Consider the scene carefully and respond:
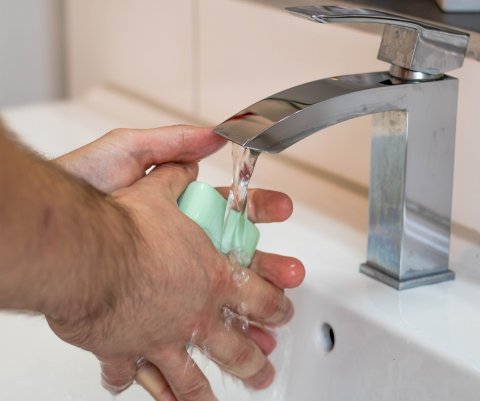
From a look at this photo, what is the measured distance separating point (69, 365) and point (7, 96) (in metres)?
0.56

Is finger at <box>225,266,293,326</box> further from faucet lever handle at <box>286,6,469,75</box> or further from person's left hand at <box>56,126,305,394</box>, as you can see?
faucet lever handle at <box>286,6,469,75</box>

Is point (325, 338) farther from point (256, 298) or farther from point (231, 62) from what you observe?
point (231, 62)

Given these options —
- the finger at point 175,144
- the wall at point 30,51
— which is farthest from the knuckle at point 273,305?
the wall at point 30,51

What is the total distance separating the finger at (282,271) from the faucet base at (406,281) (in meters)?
0.05

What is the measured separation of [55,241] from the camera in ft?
1.51

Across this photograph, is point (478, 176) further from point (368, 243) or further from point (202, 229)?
point (202, 229)

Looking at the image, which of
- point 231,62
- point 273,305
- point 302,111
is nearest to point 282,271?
point 273,305

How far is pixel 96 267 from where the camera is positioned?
493 millimetres

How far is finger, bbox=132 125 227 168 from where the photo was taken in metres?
0.64

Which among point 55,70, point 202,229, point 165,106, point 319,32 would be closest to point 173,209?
point 202,229

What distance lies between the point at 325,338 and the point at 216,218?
0.40 feet

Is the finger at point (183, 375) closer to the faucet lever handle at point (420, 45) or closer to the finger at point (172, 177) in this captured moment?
the finger at point (172, 177)

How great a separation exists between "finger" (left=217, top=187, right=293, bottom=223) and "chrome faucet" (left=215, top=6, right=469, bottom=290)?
56 millimetres

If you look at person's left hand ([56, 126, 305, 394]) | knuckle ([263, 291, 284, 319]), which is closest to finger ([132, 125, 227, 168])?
person's left hand ([56, 126, 305, 394])
